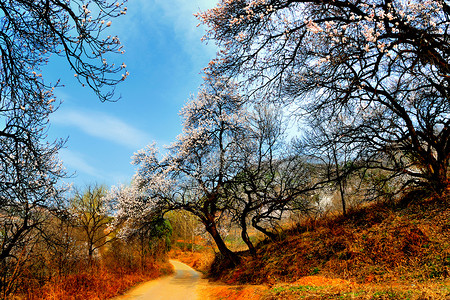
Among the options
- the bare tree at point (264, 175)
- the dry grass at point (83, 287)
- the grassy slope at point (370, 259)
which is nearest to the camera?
the grassy slope at point (370, 259)

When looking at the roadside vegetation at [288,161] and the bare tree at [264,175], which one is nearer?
the roadside vegetation at [288,161]

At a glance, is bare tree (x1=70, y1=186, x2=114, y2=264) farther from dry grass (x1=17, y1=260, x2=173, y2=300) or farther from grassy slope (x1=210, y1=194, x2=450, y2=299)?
grassy slope (x1=210, y1=194, x2=450, y2=299)

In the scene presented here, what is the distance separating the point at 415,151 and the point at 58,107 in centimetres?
1143

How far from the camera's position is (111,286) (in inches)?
379

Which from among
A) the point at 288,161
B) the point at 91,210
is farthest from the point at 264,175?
the point at 91,210

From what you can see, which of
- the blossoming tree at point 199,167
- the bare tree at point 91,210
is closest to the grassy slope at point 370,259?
the blossoming tree at point 199,167

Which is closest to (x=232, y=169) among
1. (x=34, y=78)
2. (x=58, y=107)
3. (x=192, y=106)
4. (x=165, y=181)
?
(x=165, y=181)

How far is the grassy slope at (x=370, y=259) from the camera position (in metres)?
4.18

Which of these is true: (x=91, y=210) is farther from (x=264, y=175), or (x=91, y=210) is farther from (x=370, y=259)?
(x=370, y=259)

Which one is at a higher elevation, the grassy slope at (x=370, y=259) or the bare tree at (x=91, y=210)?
the bare tree at (x=91, y=210)

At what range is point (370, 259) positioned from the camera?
6.08 metres

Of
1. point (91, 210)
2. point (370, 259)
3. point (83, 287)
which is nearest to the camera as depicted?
point (370, 259)

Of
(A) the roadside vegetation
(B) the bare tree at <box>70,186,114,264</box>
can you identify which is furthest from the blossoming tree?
(B) the bare tree at <box>70,186,114,264</box>

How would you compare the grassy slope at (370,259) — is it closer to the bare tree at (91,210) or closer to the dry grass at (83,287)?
the dry grass at (83,287)
